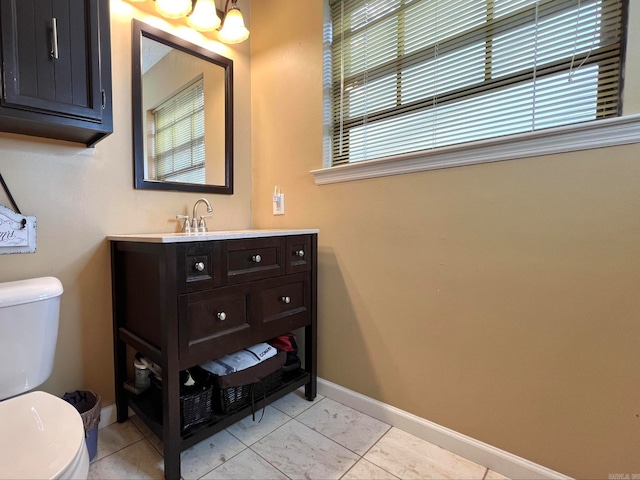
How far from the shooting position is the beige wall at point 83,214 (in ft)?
4.02

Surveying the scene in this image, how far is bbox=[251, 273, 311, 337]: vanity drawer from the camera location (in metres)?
1.39

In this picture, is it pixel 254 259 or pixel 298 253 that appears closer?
pixel 254 259

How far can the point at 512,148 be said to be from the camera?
1.12m

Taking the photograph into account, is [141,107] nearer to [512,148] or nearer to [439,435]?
[512,148]

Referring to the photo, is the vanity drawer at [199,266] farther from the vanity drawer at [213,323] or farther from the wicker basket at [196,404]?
the wicker basket at [196,404]

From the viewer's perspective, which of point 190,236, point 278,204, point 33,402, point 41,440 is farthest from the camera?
point 278,204

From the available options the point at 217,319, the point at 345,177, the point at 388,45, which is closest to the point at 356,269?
the point at 345,177

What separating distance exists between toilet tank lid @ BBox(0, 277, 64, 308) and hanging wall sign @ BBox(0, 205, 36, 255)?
135mm

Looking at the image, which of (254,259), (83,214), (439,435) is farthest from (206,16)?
(439,435)

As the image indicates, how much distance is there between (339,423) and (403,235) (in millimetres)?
961

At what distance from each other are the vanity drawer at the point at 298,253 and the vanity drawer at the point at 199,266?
38cm

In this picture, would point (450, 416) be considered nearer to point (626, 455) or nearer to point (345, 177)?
point (626, 455)

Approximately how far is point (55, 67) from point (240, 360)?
4.24 ft

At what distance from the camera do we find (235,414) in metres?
1.34
